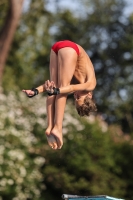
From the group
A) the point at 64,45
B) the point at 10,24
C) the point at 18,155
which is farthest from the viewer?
the point at 18,155

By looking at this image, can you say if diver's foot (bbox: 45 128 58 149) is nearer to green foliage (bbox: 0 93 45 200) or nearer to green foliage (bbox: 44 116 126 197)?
green foliage (bbox: 0 93 45 200)

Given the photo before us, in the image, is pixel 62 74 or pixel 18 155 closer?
pixel 62 74

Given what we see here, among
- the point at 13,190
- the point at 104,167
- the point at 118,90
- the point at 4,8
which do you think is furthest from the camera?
the point at 118,90

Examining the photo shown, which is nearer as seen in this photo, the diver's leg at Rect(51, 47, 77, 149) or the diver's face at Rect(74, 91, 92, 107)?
the diver's leg at Rect(51, 47, 77, 149)

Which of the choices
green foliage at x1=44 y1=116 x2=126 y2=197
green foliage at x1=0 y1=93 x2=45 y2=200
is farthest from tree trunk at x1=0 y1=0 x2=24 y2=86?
green foliage at x1=44 y1=116 x2=126 y2=197

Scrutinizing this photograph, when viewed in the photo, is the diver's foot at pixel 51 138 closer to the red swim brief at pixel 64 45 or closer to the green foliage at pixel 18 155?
the red swim brief at pixel 64 45

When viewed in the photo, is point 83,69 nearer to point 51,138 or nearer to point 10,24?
point 51,138

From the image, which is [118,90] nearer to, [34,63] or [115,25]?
[115,25]

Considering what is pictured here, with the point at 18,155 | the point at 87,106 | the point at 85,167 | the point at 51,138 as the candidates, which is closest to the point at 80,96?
the point at 87,106

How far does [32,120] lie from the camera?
1986 cm

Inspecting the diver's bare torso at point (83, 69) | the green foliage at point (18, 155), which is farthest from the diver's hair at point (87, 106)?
the green foliage at point (18, 155)

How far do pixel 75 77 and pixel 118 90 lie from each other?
27602mm

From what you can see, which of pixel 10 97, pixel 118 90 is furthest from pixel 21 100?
pixel 118 90

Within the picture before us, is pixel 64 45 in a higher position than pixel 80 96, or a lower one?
higher
